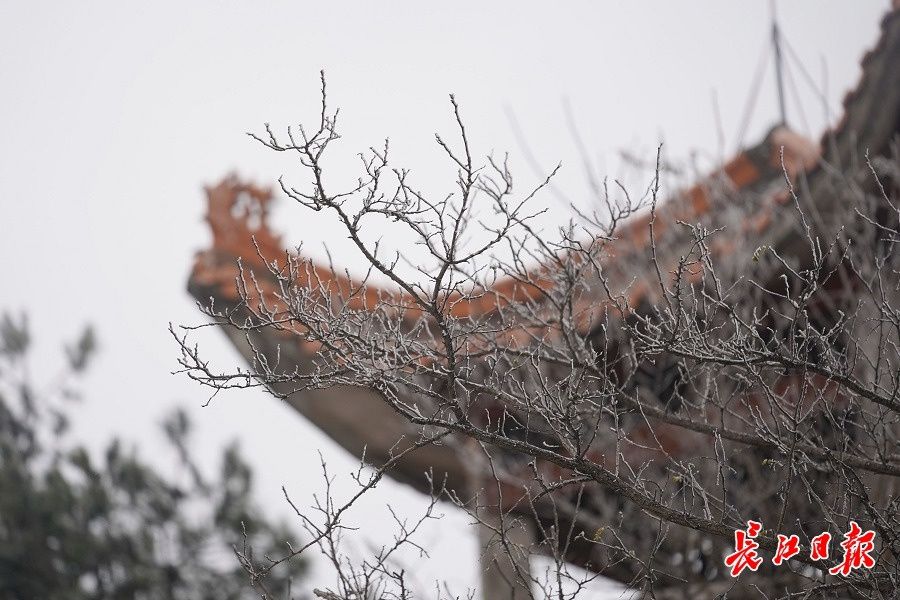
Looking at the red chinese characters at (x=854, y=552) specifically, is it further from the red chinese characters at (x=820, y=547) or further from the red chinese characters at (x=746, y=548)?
the red chinese characters at (x=746, y=548)

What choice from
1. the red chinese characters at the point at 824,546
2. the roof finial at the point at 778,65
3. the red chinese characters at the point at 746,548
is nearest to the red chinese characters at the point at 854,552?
the red chinese characters at the point at 824,546

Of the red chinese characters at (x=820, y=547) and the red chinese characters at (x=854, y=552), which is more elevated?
the red chinese characters at (x=820, y=547)

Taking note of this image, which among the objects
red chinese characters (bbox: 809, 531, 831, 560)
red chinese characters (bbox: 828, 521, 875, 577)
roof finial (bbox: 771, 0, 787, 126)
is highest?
roof finial (bbox: 771, 0, 787, 126)

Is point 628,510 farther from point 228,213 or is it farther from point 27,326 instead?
point 27,326

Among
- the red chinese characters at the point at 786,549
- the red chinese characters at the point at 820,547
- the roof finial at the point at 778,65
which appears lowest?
the red chinese characters at the point at 820,547

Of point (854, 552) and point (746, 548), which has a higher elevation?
point (746, 548)

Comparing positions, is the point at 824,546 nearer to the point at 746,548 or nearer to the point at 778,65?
the point at 746,548

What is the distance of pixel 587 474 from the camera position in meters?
2.34

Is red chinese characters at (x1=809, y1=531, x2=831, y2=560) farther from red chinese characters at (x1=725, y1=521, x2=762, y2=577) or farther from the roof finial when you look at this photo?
the roof finial

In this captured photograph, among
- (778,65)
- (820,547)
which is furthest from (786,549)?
(778,65)

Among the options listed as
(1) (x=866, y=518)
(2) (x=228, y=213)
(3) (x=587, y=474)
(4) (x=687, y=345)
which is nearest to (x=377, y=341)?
(3) (x=587, y=474)

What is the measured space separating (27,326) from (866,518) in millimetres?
A: 9790

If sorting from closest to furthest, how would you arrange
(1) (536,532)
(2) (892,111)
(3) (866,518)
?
(3) (866,518)
(2) (892,111)
(1) (536,532)

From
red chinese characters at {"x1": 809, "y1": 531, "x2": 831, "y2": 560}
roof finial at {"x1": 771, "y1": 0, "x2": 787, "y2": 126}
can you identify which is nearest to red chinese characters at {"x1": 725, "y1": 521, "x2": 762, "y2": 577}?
red chinese characters at {"x1": 809, "y1": 531, "x2": 831, "y2": 560}
